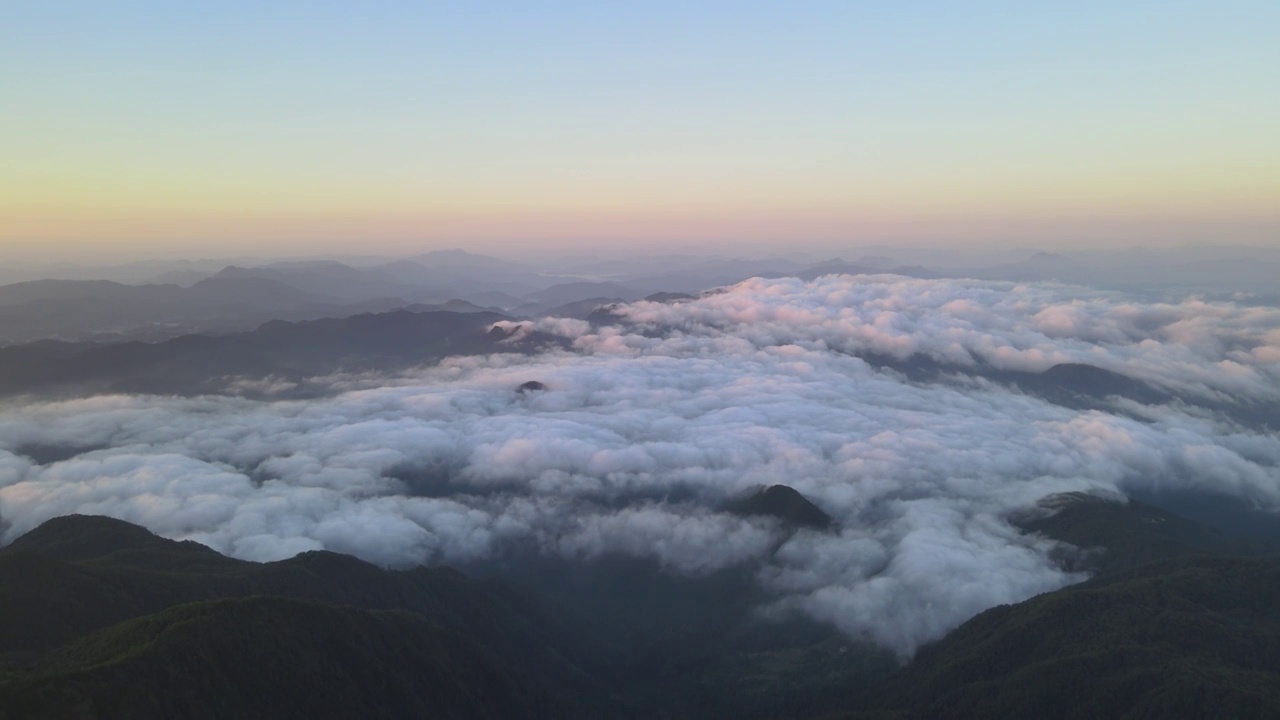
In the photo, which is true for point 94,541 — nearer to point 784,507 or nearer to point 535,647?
point 535,647

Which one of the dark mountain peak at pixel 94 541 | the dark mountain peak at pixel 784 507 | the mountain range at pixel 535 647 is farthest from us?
the dark mountain peak at pixel 784 507

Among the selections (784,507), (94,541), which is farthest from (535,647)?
(784,507)

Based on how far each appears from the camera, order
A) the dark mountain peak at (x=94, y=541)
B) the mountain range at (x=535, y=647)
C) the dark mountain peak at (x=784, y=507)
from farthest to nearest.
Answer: the dark mountain peak at (x=784, y=507), the dark mountain peak at (x=94, y=541), the mountain range at (x=535, y=647)

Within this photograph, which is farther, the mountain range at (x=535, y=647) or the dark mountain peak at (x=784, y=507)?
the dark mountain peak at (x=784, y=507)

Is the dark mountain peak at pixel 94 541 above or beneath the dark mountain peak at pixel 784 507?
above

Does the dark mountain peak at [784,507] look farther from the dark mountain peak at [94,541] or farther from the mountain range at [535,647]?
the dark mountain peak at [94,541]

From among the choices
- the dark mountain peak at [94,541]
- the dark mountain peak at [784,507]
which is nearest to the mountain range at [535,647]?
the dark mountain peak at [94,541]

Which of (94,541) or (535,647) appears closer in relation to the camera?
(94,541)
